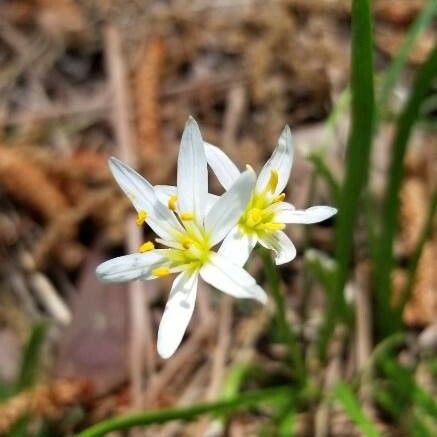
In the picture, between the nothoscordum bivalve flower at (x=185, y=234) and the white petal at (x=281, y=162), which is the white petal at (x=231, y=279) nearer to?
the nothoscordum bivalve flower at (x=185, y=234)

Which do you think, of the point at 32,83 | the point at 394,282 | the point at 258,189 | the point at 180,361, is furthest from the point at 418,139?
the point at 32,83

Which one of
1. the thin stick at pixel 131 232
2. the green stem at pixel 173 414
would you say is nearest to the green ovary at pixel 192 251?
the green stem at pixel 173 414

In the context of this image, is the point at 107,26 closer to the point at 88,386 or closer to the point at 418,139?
the point at 418,139

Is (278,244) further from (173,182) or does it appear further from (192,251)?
(173,182)

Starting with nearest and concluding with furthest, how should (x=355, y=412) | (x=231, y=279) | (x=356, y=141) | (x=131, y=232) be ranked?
(x=231, y=279)
(x=356, y=141)
(x=355, y=412)
(x=131, y=232)

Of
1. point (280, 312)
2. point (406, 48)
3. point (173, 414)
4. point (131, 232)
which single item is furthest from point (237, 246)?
point (131, 232)

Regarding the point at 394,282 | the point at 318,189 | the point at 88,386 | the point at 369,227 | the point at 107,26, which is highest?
the point at 107,26
